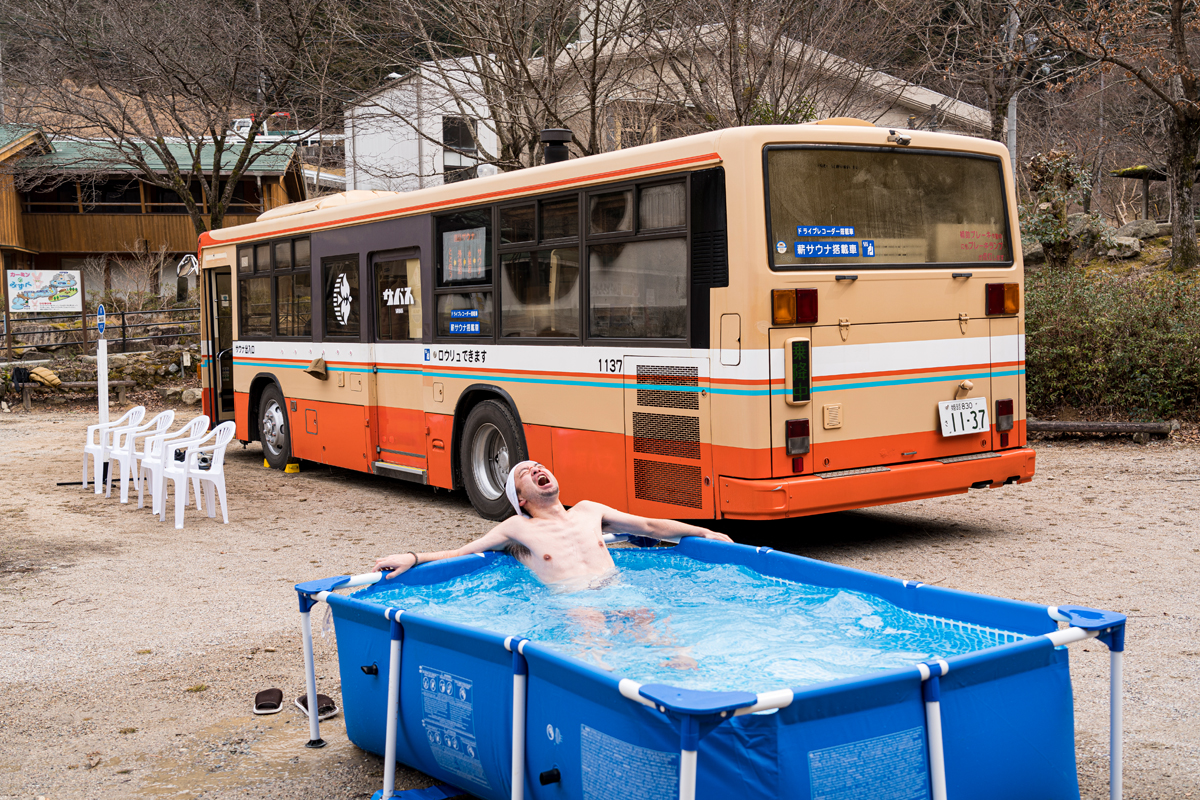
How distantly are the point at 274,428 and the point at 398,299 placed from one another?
11.9 feet

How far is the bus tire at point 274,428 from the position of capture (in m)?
13.4

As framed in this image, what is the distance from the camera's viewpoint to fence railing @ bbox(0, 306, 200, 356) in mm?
24734

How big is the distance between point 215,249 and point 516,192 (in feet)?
22.4

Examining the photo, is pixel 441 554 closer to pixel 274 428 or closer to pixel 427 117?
pixel 274 428

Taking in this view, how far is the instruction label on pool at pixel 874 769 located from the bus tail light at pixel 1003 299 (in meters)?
5.79

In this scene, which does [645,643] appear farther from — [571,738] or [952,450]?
[952,450]

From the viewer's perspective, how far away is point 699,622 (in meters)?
5.03

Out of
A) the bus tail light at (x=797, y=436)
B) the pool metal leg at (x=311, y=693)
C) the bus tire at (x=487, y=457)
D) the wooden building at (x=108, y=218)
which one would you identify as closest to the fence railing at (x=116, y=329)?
the wooden building at (x=108, y=218)

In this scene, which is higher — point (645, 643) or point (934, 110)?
point (934, 110)

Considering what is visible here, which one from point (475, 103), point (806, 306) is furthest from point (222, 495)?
point (475, 103)

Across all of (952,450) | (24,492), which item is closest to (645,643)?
(952,450)

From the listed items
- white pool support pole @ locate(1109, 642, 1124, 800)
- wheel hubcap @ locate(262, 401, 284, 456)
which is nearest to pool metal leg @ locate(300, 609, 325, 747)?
white pool support pole @ locate(1109, 642, 1124, 800)

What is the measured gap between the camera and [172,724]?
16.1ft

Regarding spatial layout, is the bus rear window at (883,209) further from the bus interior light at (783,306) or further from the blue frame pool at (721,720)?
the blue frame pool at (721,720)
